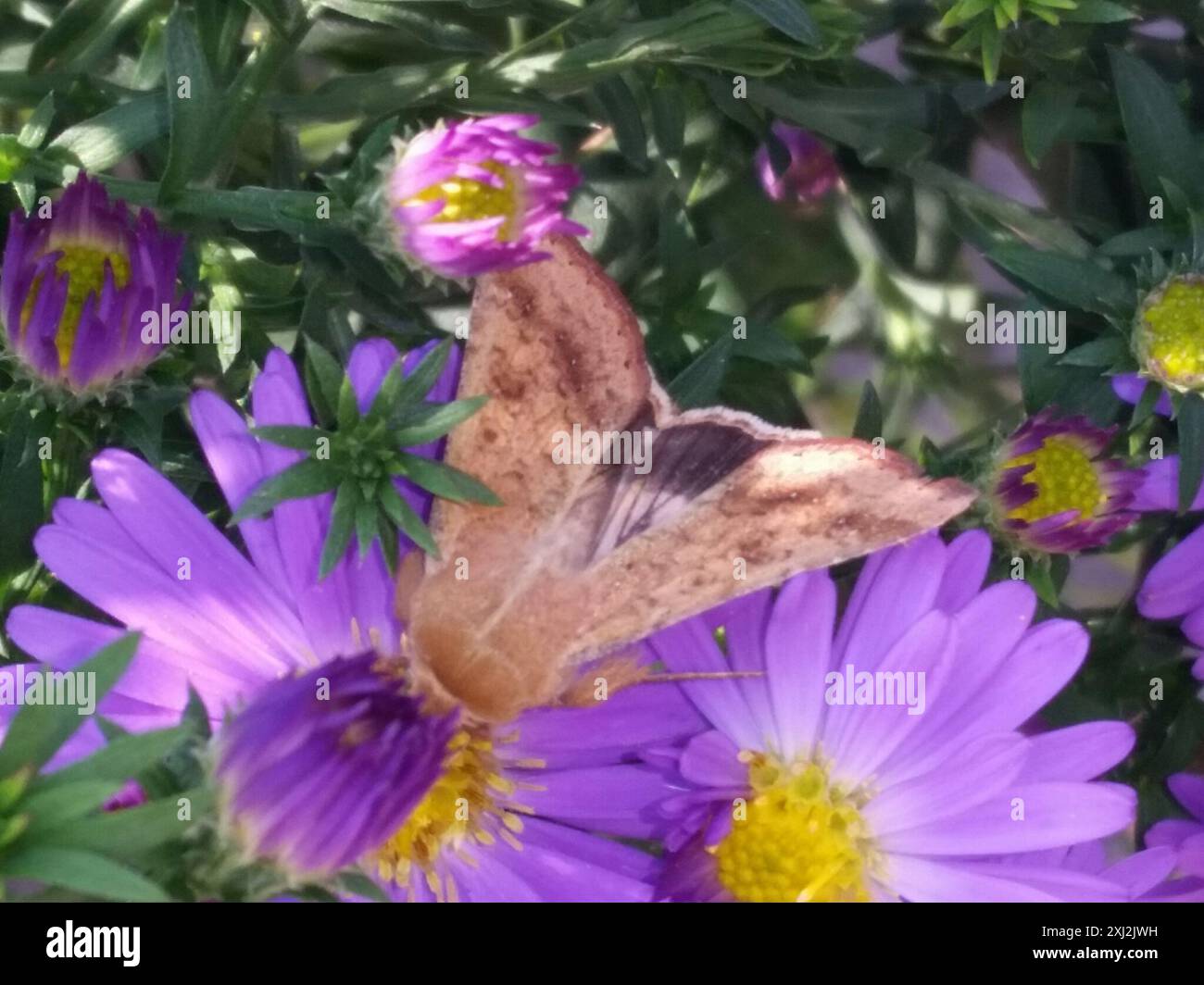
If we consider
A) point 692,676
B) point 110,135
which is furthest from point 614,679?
point 110,135

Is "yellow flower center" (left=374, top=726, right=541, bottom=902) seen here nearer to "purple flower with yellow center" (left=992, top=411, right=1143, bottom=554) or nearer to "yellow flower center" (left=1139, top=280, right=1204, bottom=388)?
"purple flower with yellow center" (left=992, top=411, right=1143, bottom=554)

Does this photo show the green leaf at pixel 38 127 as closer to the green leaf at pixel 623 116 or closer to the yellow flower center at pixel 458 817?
the green leaf at pixel 623 116

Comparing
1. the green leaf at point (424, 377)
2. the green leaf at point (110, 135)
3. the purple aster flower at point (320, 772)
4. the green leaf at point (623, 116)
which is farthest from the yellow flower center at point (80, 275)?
the green leaf at point (623, 116)

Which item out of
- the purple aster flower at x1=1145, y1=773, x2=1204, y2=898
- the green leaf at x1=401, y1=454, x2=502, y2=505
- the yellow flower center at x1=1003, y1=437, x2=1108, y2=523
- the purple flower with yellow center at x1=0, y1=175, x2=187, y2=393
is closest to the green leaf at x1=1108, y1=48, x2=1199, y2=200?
the yellow flower center at x1=1003, y1=437, x2=1108, y2=523

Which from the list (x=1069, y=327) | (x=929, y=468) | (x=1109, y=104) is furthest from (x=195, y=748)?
(x=1109, y=104)

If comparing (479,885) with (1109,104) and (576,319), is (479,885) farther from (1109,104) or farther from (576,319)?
(1109,104)

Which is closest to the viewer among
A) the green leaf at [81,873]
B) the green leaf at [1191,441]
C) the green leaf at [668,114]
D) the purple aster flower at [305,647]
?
the green leaf at [81,873]
